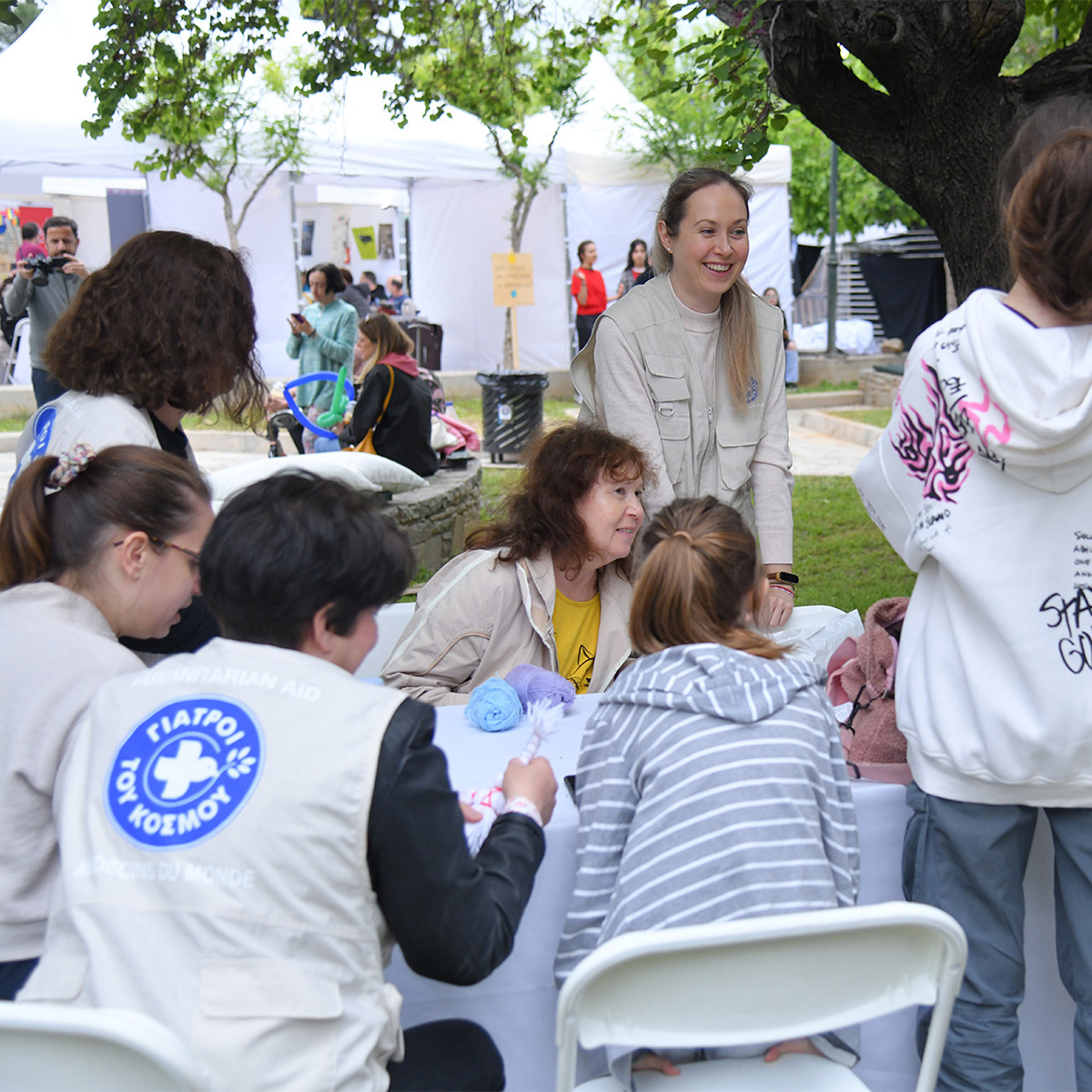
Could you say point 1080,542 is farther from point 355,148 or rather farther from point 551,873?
point 355,148

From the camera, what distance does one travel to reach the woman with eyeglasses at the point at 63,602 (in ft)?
4.95

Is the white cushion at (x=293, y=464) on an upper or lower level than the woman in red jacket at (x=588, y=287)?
lower

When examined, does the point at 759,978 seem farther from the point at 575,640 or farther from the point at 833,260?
the point at 833,260

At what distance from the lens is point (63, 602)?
5.34ft

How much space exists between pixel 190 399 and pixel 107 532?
68 cm

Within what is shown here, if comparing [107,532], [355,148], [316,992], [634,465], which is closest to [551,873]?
[316,992]

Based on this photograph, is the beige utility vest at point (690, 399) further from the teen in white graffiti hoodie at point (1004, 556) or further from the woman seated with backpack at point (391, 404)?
the woman seated with backpack at point (391, 404)

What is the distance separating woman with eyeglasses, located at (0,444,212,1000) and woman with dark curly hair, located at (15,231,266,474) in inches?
17.7

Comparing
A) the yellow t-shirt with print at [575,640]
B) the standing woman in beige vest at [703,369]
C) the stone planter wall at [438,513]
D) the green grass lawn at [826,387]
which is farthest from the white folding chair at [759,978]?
the green grass lawn at [826,387]

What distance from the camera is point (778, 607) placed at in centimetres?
282

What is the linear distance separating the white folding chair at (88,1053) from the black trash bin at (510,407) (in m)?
8.94

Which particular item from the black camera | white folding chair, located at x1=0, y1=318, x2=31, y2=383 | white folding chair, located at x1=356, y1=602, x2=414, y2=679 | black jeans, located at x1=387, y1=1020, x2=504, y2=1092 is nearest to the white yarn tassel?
black jeans, located at x1=387, y1=1020, x2=504, y2=1092

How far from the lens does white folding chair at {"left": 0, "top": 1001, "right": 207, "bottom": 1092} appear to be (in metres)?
1.11

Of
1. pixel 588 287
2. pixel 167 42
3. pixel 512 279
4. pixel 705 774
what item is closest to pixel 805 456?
pixel 512 279
